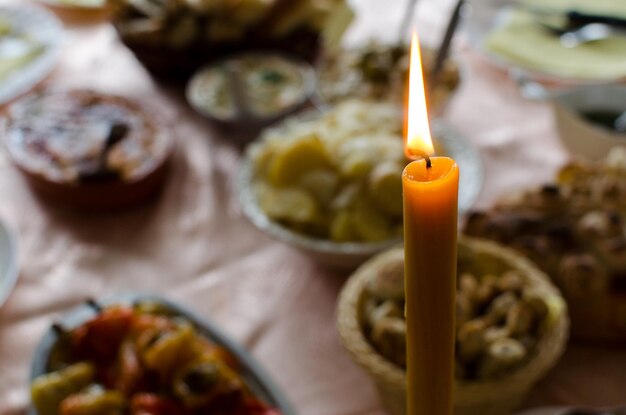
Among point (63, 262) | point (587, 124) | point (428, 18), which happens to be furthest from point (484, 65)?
point (63, 262)

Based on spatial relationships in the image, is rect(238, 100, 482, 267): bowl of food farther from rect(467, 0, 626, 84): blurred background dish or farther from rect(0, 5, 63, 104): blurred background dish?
rect(0, 5, 63, 104): blurred background dish

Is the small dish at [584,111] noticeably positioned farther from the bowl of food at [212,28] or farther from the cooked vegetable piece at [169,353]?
the cooked vegetable piece at [169,353]

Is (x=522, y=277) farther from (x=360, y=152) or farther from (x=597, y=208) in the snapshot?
(x=360, y=152)

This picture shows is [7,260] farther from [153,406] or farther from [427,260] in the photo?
[427,260]

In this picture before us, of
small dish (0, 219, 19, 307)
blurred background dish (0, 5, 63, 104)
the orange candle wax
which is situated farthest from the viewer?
blurred background dish (0, 5, 63, 104)

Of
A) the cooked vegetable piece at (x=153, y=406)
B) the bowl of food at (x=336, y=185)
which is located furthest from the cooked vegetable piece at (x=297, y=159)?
the cooked vegetable piece at (x=153, y=406)

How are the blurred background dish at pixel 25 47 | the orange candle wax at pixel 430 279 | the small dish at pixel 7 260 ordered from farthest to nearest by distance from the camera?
the blurred background dish at pixel 25 47 → the small dish at pixel 7 260 → the orange candle wax at pixel 430 279

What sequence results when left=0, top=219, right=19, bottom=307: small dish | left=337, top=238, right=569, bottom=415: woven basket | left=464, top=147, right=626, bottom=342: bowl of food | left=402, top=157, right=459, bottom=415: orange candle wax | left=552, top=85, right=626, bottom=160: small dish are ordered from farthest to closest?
left=552, top=85, right=626, bottom=160: small dish, left=0, top=219, right=19, bottom=307: small dish, left=464, top=147, right=626, bottom=342: bowl of food, left=337, top=238, right=569, bottom=415: woven basket, left=402, top=157, right=459, bottom=415: orange candle wax

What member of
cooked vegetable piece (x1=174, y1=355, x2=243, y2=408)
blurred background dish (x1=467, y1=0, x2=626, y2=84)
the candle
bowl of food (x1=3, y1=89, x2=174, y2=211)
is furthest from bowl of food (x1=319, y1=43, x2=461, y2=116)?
the candle
